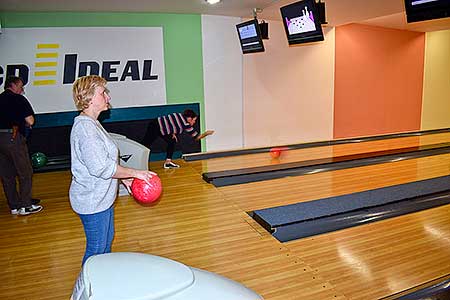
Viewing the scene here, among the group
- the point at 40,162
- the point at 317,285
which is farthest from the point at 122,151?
the point at 317,285

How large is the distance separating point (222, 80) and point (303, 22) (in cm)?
215

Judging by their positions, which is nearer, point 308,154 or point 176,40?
point 308,154

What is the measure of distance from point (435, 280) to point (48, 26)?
15.7 feet

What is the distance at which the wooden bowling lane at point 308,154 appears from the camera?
15.6ft

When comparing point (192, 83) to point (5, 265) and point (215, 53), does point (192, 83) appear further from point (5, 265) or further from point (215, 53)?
point (5, 265)

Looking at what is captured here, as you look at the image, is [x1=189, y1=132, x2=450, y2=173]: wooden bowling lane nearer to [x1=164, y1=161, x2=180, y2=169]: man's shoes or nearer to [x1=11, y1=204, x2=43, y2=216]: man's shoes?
[x1=164, y1=161, x2=180, y2=169]: man's shoes

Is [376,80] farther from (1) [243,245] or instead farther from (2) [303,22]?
(1) [243,245]

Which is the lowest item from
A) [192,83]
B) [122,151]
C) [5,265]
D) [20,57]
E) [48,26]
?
[5,265]

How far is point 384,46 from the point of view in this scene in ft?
24.2

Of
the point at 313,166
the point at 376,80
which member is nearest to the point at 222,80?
the point at 313,166

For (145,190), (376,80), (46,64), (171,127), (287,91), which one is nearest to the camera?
(145,190)

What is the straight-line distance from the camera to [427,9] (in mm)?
2646

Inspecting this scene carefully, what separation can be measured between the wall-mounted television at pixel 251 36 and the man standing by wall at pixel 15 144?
272cm

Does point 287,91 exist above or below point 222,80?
below
